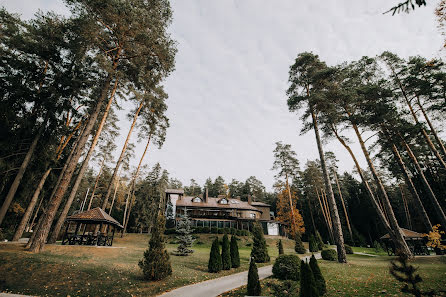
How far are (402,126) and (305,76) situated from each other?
29.3 feet

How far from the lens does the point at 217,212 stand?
127ft

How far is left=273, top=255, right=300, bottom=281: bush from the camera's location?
32.6 feet

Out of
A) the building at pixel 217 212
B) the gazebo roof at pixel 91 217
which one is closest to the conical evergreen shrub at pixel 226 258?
the gazebo roof at pixel 91 217

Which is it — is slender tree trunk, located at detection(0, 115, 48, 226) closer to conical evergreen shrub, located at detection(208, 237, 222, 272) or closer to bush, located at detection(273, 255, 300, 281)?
conical evergreen shrub, located at detection(208, 237, 222, 272)

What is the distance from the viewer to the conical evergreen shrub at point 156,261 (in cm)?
898

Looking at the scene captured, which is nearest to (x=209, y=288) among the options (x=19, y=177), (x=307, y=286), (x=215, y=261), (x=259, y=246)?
(x=215, y=261)

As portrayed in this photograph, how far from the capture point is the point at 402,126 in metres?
15.9

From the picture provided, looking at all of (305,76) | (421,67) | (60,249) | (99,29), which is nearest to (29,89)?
(99,29)

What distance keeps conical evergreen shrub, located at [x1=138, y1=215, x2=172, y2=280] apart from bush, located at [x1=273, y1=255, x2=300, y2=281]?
5.73 m

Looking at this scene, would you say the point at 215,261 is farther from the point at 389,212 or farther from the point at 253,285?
the point at 389,212

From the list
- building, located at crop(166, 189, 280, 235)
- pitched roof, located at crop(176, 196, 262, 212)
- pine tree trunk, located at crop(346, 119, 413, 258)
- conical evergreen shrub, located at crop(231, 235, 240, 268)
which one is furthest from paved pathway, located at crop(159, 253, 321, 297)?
pitched roof, located at crop(176, 196, 262, 212)

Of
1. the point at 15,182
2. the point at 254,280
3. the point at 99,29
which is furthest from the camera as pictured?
the point at 15,182

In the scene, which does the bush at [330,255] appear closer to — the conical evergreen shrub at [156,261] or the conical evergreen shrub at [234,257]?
the conical evergreen shrub at [234,257]

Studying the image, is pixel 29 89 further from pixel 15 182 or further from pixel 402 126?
pixel 402 126
